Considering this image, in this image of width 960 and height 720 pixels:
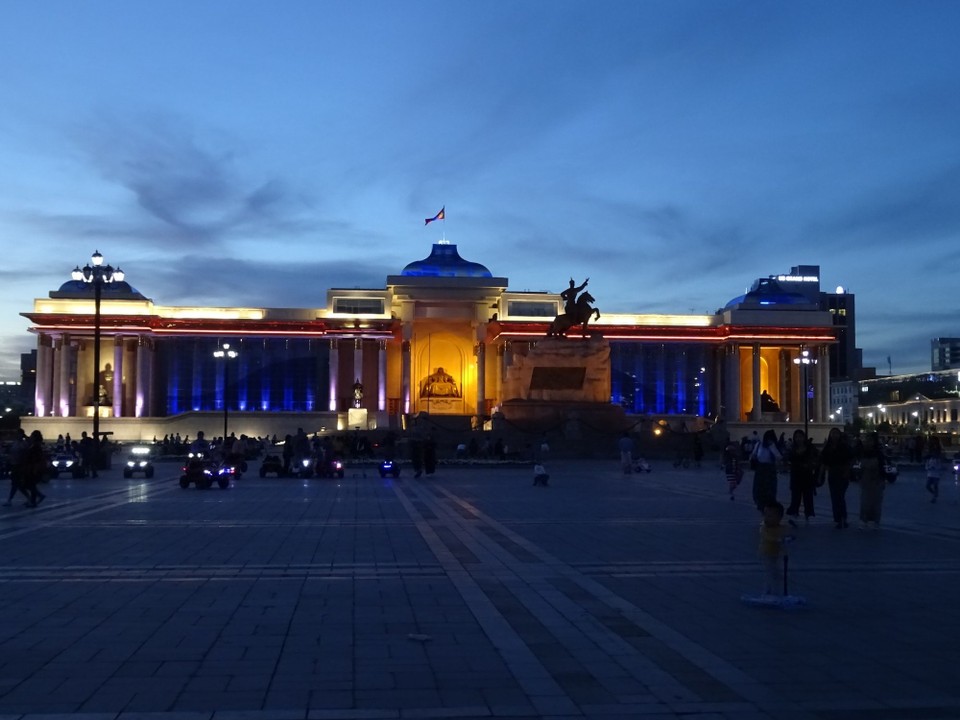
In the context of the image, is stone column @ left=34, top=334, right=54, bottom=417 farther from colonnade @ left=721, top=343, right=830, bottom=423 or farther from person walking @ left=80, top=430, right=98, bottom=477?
person walking @ left=80, top=430, right=98, bottom=477

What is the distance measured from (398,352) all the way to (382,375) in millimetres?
3564

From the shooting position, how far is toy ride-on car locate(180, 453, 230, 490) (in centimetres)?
3175

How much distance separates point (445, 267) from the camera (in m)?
102

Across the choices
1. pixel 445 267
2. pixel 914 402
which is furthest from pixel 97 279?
pixel 914 402

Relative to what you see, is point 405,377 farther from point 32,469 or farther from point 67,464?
point 32,469

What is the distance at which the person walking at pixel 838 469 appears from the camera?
1961 cm

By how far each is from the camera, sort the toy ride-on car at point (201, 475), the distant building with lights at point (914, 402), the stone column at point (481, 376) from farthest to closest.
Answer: the distant building with lights at point (914, 402)
the stone column at point (481, 376)
the toy ride-on car at point (201, 475)

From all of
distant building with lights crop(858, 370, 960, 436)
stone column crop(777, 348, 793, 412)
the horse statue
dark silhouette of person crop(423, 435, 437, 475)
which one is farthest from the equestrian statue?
distant building with lights crop(858, 370, 960, 436)

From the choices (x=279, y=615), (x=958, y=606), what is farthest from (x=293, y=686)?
(x=958, y=606)

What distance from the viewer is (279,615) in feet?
34.9

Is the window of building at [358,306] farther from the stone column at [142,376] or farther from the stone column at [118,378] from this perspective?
the stone column at [118,378]

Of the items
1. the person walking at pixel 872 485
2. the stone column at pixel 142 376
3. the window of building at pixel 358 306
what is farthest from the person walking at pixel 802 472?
the stone column at pixel 142 376

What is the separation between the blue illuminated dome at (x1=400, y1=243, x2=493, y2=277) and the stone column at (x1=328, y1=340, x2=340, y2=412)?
31.6 ft

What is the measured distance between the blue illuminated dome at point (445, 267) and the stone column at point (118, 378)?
24.9m
